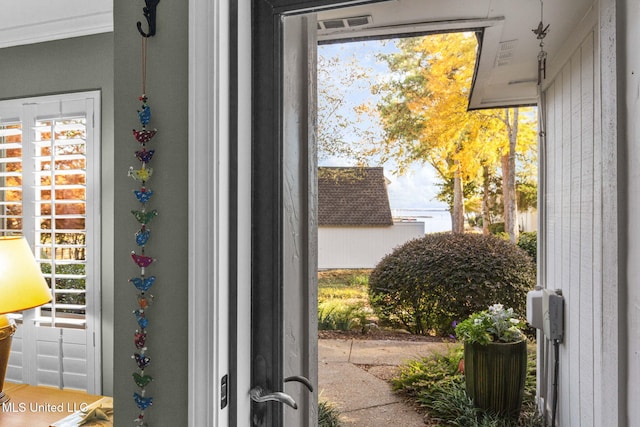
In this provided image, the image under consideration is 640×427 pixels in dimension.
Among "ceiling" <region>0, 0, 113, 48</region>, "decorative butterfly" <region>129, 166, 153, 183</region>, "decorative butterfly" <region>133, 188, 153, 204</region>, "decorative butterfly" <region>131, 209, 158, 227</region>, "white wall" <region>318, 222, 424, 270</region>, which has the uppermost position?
"ceiling" <region>0, 0, 113, 48</region>

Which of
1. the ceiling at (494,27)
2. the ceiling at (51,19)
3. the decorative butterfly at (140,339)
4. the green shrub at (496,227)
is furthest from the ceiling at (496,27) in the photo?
the ceiling at (51,19)

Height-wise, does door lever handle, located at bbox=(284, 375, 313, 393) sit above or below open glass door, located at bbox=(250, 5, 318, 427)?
below

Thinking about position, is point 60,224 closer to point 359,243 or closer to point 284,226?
point 284,226

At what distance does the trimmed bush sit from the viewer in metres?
1.00

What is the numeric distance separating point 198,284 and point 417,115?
63cm

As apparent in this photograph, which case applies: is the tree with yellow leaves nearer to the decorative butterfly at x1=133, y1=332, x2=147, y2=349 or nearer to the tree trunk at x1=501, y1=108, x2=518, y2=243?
the tree trunk at x1=501, y1=108, x2=518, y2=243

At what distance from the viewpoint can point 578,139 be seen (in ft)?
2.95

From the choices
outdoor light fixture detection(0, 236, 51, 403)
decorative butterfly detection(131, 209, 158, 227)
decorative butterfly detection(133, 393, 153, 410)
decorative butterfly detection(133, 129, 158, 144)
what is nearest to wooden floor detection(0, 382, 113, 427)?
outdoor light fixture detection(0, 236, 51, 403)

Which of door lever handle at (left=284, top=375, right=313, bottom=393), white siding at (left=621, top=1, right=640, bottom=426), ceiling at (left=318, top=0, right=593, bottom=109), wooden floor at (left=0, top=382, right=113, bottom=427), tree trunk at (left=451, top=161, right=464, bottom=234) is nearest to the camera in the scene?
white siding at (left=621, top=1, right=640, bottom=426)

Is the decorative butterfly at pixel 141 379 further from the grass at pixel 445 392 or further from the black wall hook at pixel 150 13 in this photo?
the black wall hook at pixel 150 13

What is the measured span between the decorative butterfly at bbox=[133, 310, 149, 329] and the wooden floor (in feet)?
4.35

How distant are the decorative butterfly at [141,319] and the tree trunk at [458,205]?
2.46 feet

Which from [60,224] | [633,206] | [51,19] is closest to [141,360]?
[633,206]

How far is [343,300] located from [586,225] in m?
0.55
